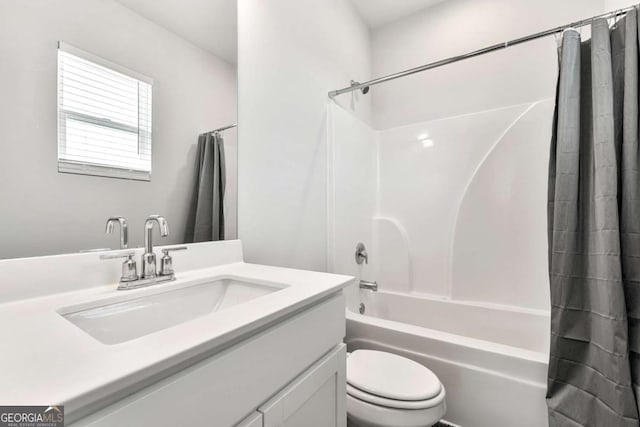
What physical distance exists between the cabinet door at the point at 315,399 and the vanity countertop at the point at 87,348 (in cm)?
17

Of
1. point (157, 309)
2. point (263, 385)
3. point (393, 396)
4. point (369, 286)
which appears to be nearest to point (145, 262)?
point (157, 309)

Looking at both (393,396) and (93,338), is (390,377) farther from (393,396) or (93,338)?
(93,338)

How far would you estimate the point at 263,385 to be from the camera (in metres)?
0.57

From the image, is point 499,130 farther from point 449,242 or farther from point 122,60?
point 122,60

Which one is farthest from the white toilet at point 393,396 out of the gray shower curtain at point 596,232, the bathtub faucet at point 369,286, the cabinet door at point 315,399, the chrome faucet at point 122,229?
the chrome faucet at point 122,229

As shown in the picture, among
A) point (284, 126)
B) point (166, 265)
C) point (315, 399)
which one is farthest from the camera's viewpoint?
point (284, 126)

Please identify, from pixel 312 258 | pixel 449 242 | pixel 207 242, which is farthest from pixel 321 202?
pixel 449 242

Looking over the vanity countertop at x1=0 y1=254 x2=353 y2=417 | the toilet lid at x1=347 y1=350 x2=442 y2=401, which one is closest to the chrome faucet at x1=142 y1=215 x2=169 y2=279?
the vanity countertop at x1=0 y1=254 x2=353 y2=417

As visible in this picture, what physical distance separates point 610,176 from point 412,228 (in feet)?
3.96

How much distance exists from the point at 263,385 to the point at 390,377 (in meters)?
0.64

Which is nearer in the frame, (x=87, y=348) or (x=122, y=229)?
(x=87, y=348)

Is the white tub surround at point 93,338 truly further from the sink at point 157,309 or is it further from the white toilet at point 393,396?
the white toilet at point 393,396

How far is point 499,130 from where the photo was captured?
6.04 ft

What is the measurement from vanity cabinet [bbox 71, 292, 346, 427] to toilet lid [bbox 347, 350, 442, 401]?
0.57ft
